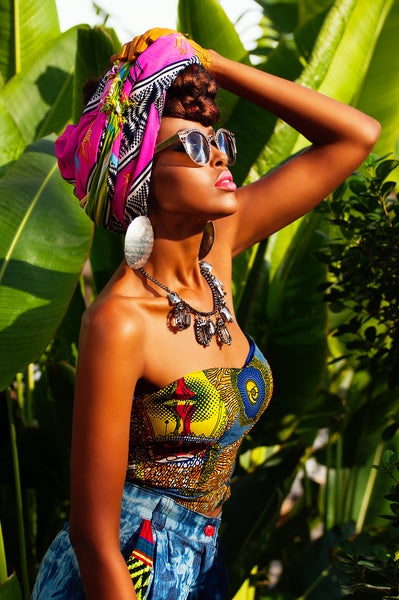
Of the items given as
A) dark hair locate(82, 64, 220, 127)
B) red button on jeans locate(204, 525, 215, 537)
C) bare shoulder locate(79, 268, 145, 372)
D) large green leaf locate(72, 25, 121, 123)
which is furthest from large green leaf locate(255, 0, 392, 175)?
red button on jeans locate(204, 525, 215, 537)

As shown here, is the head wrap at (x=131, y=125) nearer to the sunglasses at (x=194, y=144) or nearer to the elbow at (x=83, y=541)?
the sunglasses at (x=194, y=144)

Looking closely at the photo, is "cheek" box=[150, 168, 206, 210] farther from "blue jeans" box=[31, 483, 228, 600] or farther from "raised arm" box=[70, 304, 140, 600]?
"blue jeans" box=[31, 483, 228, 600]

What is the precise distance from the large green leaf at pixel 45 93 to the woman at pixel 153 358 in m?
1.33

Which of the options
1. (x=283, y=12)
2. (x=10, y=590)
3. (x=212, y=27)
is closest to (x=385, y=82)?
(x=212, y=27)

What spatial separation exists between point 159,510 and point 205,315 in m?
0.39

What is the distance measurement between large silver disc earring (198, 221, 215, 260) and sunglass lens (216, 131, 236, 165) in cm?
15

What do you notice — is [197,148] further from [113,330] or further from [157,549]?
[157,549]

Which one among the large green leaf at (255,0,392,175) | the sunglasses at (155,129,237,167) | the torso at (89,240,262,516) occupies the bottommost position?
the torso at (89,240,262,516)

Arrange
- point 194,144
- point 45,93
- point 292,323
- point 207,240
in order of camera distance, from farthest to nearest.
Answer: point 45,93 < point 292,323 < point 207,240 < point 194,144

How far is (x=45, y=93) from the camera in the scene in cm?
252

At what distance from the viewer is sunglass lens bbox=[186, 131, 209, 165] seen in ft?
3.57

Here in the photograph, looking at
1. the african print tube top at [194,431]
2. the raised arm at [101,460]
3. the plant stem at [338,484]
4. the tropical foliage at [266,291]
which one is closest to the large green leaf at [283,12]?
the tropical foliage at [266,291]

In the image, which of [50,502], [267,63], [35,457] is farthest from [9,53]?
[50,502]

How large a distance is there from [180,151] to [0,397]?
1.77 metres
